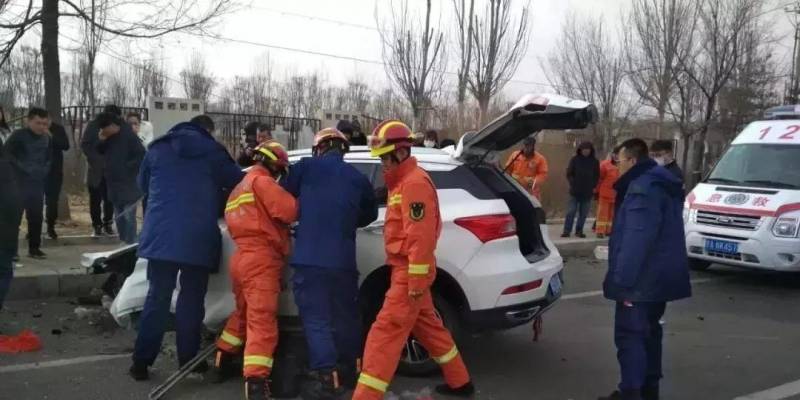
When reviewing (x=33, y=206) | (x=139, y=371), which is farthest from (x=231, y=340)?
(x=33, y=206)

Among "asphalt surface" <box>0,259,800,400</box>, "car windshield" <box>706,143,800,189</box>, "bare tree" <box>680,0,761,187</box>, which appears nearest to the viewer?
"asphalt surface" <box>0,259,800,400</box>

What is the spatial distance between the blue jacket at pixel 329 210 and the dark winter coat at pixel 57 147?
17.4 ft

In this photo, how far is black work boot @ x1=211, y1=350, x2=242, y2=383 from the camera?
480cm

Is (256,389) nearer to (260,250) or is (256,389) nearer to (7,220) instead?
(260,250)

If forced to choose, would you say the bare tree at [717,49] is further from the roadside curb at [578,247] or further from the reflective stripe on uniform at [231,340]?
the reflective stripe on uniform at [231,340]

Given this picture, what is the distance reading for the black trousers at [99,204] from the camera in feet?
30.2

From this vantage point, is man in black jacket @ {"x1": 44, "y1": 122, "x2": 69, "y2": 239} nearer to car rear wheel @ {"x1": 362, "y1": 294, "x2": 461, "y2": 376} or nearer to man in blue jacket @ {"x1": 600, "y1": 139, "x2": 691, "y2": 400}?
car rear wheel @ {"x1": 362, "y1": 294, "x2": 461, "y2": 376}

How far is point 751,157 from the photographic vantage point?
9.73m

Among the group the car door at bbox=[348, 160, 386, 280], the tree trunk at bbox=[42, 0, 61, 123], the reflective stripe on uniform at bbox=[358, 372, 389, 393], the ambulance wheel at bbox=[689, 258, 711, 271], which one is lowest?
the ambulance wheel at bbox=[689, 258, 711, 271]

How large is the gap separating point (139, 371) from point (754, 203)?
24.3ft

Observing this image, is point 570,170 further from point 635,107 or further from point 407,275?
point 635,107

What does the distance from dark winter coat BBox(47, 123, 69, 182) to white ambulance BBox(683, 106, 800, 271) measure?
808 cm

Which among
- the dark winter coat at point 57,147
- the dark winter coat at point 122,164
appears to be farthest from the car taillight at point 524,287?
the dark winter coat at point 57,147

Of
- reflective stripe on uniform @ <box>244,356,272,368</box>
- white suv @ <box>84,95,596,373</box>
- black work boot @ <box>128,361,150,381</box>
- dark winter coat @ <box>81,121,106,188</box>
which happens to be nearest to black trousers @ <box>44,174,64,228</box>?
dark winter coat @ <box>81,121,106,188</box>
